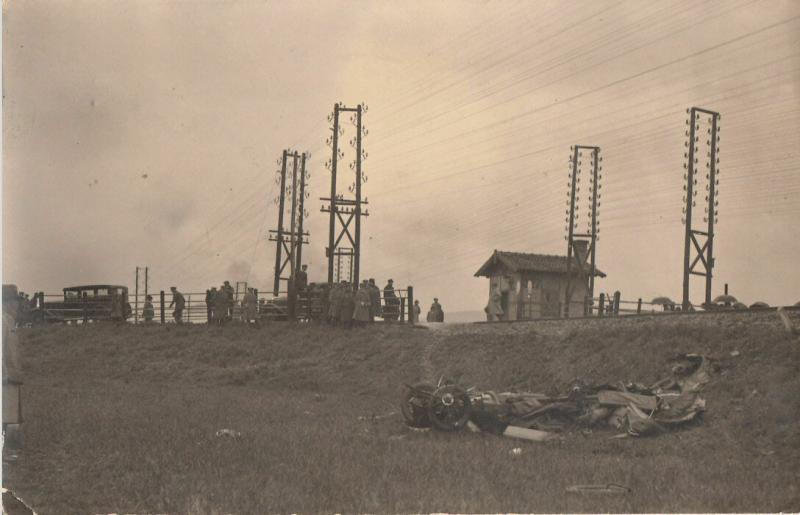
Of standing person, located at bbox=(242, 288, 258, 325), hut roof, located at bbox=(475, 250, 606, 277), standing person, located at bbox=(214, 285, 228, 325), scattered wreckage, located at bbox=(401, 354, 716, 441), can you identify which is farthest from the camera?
hut roof, located at bbox=(475, 250, 606, 277)

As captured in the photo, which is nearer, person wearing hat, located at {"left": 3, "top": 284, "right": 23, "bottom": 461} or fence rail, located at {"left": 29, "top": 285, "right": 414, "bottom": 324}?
person wearing hat, located at {"left": 3, "top": 284, "right": 23, "bottom": 461}

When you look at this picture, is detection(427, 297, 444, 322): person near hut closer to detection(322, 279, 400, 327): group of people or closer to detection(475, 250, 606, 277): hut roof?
detection(322, 279, 400, 327): group of people

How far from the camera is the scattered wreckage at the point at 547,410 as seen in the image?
53.5 feet

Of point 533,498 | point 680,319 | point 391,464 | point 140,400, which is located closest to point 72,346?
point 140,400

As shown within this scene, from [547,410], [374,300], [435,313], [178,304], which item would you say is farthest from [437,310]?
[547,410]

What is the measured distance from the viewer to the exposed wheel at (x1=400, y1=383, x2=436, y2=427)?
54.3 feet

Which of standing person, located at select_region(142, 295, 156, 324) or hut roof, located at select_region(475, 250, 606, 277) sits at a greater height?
hut roof, located at select_region(475, 250, 606, 277)

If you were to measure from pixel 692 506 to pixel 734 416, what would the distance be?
282 inches

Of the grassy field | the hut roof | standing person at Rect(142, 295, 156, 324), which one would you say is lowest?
the grassy field

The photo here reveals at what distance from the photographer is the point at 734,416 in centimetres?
1611

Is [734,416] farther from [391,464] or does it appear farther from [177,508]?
[177,508]

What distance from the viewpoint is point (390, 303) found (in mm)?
35469

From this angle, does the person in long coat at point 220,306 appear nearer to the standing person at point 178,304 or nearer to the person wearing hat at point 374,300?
the standing person at point 178,304

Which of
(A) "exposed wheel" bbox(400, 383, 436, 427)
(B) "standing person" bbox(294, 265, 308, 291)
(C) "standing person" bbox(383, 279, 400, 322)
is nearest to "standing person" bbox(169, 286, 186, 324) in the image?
(B) "standing person" bbox(294, 265, 308, 291)
